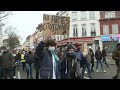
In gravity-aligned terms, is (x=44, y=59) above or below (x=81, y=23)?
below

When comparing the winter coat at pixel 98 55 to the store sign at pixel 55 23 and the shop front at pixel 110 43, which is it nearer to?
the shop front at pixel 110 43

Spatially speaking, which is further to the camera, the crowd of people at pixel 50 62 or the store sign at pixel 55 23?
the store sign at pixel 55 23

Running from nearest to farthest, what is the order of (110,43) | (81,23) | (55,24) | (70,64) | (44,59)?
(44,59), (70,64), (55,24), (110,43), (81,23)

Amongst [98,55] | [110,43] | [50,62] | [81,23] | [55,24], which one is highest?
[81,23]

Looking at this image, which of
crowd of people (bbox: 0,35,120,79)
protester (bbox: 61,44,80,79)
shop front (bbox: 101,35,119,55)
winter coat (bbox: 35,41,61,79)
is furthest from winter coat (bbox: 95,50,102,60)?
winter coat (bbox: 35,41,61,79)

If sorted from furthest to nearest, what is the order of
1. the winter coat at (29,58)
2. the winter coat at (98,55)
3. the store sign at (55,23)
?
the winter coat at (98,55) → the winter coat at (29,58) → the store sign at (55,23)

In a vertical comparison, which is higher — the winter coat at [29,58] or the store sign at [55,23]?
the store sign at [55,23]

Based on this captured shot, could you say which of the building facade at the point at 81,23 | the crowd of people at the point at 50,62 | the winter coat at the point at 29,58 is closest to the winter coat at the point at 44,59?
the crowd of people at the point at 50,62

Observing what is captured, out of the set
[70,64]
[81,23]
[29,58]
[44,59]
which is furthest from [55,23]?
[81,23]

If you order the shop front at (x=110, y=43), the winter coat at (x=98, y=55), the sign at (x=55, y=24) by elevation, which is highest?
the sign at (x=55, y=24)

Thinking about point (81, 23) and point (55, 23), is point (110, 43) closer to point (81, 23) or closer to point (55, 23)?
point (55, 23)

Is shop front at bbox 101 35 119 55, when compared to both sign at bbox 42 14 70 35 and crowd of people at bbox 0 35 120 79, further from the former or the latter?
sign at bbox 42 14 70 35
